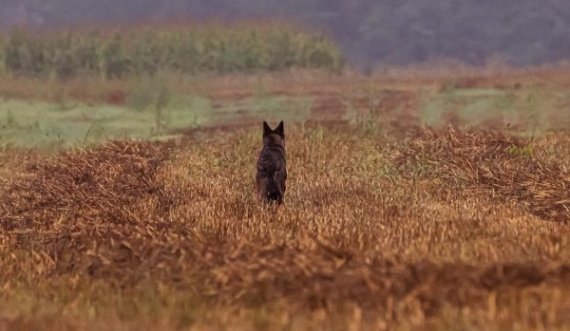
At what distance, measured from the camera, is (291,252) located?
7039 mm

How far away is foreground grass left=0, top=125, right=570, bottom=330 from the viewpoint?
19.5ft

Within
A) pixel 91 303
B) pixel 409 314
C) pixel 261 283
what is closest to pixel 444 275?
pixel 409 314

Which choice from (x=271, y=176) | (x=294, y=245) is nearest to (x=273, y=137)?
(x=271, y=176)

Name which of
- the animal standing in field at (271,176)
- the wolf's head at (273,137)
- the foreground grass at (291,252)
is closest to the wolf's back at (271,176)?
the animal standing in field at (271,176)

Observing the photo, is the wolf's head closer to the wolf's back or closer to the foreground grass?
the wolf's back

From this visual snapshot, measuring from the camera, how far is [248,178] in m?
14.4

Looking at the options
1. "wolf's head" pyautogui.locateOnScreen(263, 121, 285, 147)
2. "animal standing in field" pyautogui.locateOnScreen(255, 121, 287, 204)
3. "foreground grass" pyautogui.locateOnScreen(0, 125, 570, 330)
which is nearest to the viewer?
"foreground grass" pyautogui.locateOnScreen(0, 125, 570, 330)

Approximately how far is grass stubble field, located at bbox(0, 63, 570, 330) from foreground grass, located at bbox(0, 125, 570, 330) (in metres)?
0.02

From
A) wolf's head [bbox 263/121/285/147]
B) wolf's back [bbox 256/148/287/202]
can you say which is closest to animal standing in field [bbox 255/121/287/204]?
wolf's back [bbox 256/148/287/202]

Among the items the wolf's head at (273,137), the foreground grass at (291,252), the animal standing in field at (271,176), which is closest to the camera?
the foreground grass at (291,252)

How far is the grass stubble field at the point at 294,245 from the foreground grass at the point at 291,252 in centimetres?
2

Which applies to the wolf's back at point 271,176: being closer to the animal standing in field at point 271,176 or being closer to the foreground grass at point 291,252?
the animal standing in field at point 271,176

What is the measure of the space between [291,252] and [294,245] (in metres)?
0.40

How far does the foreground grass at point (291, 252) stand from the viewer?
5930 mm
